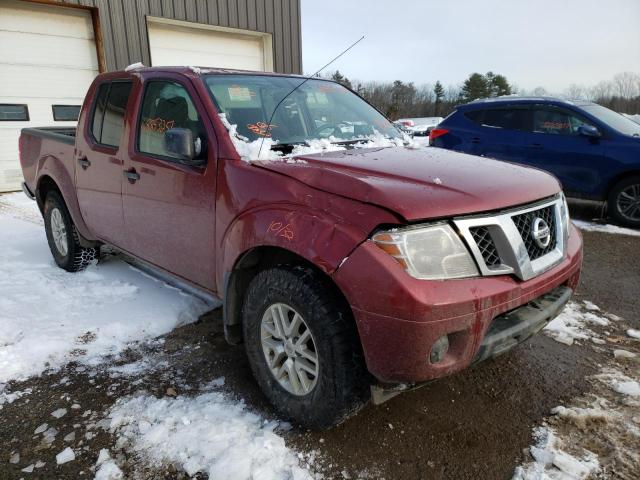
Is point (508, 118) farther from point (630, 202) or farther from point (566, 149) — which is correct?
point (630, 202)

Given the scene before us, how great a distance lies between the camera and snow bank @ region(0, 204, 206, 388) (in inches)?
120

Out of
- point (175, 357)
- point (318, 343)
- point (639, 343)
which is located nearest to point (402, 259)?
point (318, 343)

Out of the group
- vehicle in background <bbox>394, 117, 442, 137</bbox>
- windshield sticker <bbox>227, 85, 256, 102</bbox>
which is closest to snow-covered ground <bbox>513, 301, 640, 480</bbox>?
windshield sticker <bbox>227, 85, 256, 102</bbox>

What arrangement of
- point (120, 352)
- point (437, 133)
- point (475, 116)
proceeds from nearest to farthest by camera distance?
1. point (120, 352)
2. point (475, 116)
3. point (437, 133)

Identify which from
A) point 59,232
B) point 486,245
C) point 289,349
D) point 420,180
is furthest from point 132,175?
point 486,245

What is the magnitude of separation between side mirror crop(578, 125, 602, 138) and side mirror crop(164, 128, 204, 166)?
5.89 metres

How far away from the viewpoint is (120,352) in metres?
3.10

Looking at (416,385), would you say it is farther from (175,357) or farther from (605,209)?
(605,209)

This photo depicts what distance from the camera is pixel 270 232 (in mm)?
2217

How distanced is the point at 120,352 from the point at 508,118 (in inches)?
260

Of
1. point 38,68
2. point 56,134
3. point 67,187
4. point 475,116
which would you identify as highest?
point 38,68

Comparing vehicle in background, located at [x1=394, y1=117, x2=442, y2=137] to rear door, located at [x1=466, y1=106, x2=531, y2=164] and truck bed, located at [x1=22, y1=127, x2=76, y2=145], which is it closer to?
rear door, located at [x1=466, y1=106, x2=531, y2=164]

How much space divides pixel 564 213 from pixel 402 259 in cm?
129

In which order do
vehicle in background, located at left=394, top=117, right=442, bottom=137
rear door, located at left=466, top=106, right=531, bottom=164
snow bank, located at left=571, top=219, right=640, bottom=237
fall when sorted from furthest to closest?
vehicle in background, located at left=394, top=117, right=442, bottom=137
rear door, located at left=466, top=106, right=531, bottom=164
snow bank, located at left=571, top=219, right=640, bottom=237
